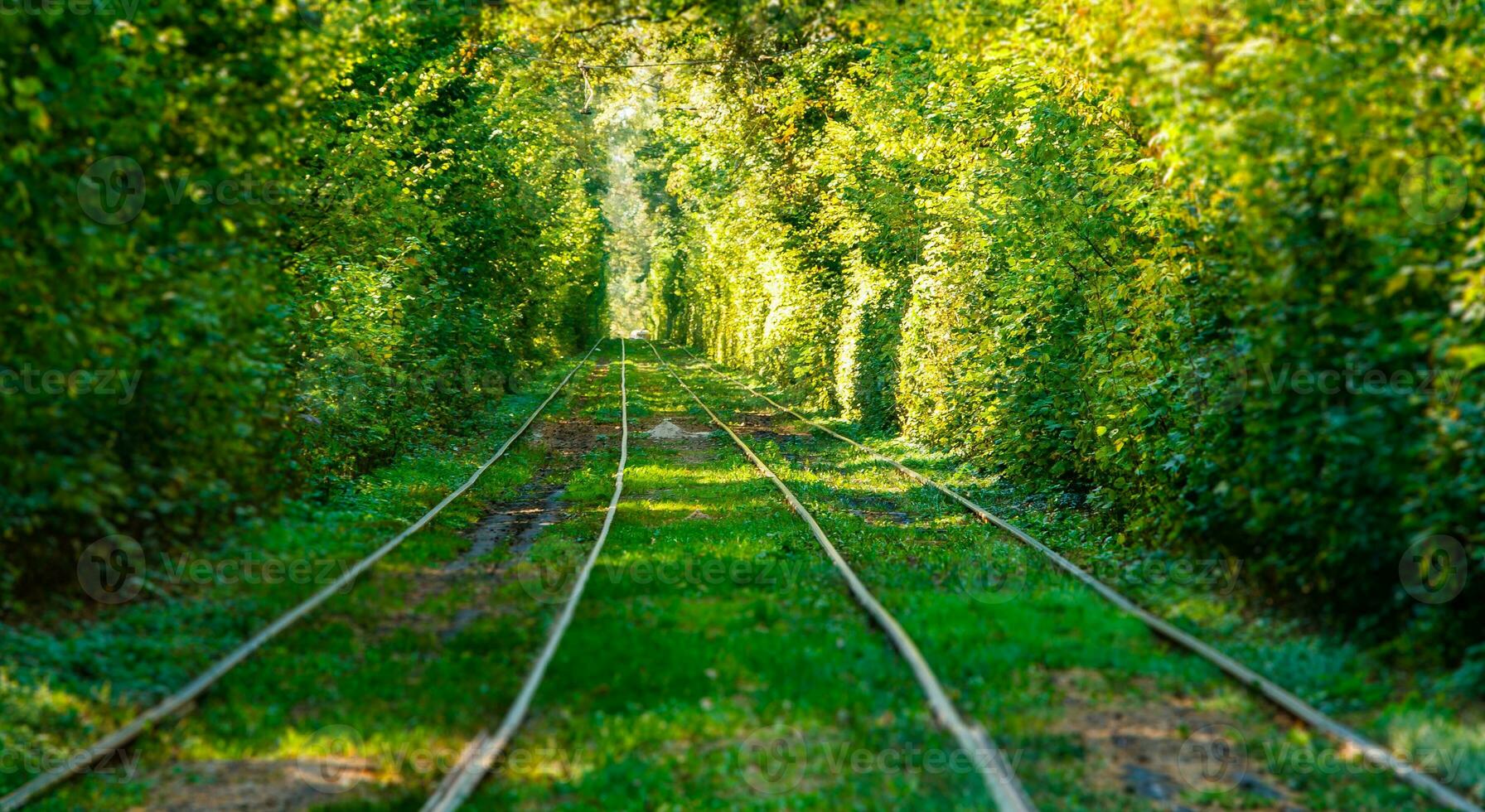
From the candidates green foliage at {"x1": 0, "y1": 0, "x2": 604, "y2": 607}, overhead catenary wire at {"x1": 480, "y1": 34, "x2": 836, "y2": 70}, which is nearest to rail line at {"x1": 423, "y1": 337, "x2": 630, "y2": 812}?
green foliage at {"x1": 0, "y1": 0, "x2": 604, "y2": 607}

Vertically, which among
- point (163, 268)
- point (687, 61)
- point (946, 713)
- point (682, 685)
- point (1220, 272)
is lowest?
point (682, 685)

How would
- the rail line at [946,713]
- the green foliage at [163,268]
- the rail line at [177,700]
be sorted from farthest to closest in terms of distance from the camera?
the green foliage at [163,268] → the rail line at [177,700] → the rail line at [946,713]

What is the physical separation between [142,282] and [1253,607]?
7943 millimetres

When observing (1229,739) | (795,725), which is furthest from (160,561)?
(1229,739)

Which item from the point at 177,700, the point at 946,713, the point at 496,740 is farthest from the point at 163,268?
the point at 946,713

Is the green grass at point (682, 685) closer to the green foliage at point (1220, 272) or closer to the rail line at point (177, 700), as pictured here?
the rail line at point (177, 700)

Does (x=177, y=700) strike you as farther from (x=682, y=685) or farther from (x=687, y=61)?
(x=687, y=61)

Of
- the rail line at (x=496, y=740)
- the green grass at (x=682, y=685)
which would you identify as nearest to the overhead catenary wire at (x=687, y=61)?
the green grass at (x=682, y=685)

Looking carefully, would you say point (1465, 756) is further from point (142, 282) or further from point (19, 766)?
point (142, 282)

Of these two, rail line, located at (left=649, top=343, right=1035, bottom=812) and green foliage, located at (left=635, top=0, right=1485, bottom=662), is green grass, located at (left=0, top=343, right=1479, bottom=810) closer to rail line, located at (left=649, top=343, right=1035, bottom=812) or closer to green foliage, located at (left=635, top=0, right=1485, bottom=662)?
rail line, located at (left=649, top=343, right=1035, bottom=812)

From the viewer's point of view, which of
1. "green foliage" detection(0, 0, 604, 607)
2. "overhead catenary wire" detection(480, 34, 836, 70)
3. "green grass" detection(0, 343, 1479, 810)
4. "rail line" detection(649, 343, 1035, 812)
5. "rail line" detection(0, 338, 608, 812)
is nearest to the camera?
"rail line" detection(649, 343, 1035, 812)

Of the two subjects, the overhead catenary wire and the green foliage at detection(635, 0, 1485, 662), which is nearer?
the green foliage at detection(635, 0, 1485, 662)

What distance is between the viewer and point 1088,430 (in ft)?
47.6

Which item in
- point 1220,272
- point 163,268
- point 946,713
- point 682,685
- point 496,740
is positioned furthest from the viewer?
point 1220,272
